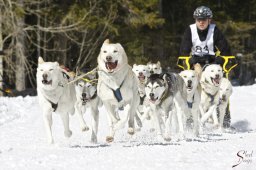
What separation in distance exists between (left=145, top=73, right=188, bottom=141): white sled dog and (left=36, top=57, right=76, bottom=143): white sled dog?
1.07 meters

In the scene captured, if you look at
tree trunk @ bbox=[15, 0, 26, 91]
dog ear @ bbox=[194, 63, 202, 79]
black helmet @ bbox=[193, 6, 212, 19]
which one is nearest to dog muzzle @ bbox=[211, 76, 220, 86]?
dog ear @ bbox=[194, 63, 202, 79]

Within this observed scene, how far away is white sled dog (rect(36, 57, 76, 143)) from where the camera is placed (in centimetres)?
636

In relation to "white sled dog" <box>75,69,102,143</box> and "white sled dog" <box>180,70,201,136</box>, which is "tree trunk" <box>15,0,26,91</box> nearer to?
"white sled dog" <box>75,69,102,143</box>

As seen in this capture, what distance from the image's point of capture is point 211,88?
340 inches

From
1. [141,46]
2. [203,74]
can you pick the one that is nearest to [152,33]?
[141,46]

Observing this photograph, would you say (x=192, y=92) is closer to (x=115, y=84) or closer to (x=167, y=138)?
(x=167, y=138)

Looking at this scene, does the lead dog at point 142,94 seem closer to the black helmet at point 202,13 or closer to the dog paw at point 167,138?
the black helmet at point 202,13

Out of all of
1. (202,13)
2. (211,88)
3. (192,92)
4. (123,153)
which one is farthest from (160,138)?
(202,13)

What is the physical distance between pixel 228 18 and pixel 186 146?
21.1 meters

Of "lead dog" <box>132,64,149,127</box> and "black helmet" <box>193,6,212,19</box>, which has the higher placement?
"black helmet" <box>193,6,212,19</box>

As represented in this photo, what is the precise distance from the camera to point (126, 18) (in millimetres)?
22312

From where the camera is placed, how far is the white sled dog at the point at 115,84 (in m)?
6.55

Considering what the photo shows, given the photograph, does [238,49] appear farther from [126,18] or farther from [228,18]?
[126,18]

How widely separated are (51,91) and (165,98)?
152cm
